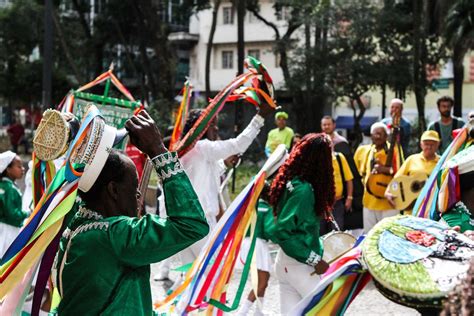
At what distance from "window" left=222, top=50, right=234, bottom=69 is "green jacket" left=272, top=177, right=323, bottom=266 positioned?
44227 mm

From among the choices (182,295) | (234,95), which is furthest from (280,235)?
(234,95)

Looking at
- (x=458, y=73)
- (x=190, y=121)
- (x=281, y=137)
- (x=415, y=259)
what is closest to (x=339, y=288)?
(x=415, y=259)

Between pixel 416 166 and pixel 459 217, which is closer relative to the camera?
pixel 459 217

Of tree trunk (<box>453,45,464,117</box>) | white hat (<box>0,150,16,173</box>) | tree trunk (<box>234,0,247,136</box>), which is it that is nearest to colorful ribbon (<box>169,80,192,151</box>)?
white hat (<box>0,150,16,173</box>)

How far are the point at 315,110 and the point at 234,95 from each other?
25.8 m

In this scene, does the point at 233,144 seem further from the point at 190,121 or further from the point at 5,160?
the point at 5,160

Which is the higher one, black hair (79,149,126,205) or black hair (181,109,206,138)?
black hair (79,149,126,205)

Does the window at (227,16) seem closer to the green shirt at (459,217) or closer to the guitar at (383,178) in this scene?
the guitar at (383,178)

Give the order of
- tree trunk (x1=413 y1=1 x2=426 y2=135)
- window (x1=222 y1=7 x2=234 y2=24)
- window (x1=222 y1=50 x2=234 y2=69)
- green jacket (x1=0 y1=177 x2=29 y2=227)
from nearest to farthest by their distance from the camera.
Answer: green jacket (x1=0 y1=177 x2=29 y2=227) < tree trunk (x1=413 y1=1 x2=426 y2=135) < window (x1=222 y1=7 x2=234 y2=24) < window (x1=222 y1=50 x2=234 y2=69)

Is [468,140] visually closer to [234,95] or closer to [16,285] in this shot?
[234,95]

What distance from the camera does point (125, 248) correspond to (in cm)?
312

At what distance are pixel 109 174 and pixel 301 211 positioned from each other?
233 cm

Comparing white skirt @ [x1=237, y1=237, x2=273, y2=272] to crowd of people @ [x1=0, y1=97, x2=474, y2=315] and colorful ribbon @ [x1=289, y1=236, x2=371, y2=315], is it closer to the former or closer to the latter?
crowd of people @ [x1=0, y1=97, x2=474, y2=315]

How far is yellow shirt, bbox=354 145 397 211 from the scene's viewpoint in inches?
365
